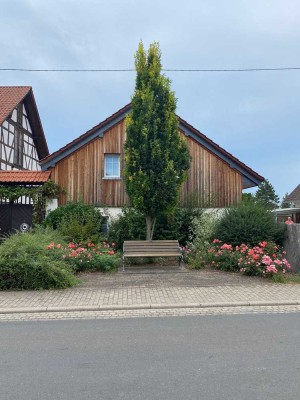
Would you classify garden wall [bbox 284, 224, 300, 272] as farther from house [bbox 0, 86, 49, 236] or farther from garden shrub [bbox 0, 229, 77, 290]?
house [bbox 0, 86, 49, 236]

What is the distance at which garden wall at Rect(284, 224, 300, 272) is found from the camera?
10.9 meters

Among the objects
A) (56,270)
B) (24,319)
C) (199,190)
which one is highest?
(199,190)

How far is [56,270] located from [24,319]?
92.1 inches

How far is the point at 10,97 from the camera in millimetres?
23844

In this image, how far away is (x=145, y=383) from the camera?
12.5 feet

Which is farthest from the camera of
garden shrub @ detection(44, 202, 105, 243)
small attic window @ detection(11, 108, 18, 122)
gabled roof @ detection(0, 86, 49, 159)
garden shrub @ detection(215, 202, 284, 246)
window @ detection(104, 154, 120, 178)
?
small attic window @ detection(11, 108, 18, 122)

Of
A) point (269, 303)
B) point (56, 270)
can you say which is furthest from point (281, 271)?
point (56, 270)

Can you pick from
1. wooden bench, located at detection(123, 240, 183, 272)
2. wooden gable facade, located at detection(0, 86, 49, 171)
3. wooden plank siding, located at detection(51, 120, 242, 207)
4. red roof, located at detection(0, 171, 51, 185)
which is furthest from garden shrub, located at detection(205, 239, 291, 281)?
wooden gable facade, located at detection(0, 86, 49, 171)

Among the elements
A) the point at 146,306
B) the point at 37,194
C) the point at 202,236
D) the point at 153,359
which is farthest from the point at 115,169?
the point at 153,359

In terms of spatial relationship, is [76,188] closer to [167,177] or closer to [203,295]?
[167,177]

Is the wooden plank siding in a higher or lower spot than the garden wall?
higher

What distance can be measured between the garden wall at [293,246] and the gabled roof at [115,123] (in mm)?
5308

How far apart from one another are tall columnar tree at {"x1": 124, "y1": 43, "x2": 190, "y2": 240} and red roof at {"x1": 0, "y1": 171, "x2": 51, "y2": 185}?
5.43 meters

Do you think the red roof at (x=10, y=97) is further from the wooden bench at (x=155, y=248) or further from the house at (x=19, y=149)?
the wooden bench at (x=155, y=248)
